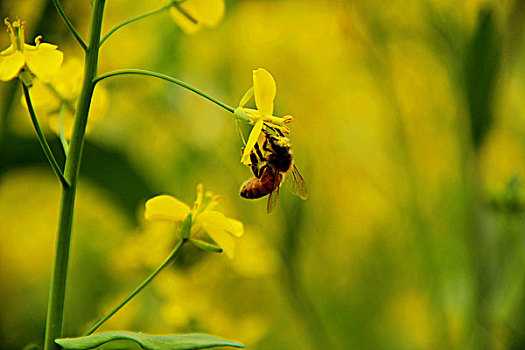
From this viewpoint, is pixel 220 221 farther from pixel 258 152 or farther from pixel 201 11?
pixel 201 11

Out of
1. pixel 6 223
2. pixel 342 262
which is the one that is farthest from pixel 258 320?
pixel 6 223

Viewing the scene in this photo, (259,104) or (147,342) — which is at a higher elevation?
(259,104)

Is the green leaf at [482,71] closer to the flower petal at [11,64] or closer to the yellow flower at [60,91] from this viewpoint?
the yellow flower at [60,91]

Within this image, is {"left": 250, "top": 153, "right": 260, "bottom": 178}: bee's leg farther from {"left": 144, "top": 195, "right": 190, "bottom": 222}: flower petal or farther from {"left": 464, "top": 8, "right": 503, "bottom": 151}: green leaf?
{"left": 464, "top": 8, "right": 503, "bottom": 151}: green leaf

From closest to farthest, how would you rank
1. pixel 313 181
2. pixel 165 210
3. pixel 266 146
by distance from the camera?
pixel 165 210 < pixel 266 146 < pixel 313 181

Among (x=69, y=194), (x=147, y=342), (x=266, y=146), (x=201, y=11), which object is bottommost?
(x=147, y=342)

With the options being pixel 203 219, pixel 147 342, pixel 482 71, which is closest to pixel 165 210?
pixel 203 219
